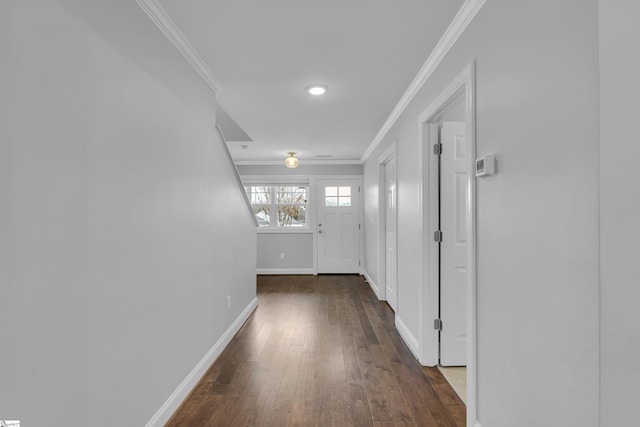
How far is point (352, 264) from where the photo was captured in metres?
6.66

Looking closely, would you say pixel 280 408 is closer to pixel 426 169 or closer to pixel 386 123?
pixel 426 169

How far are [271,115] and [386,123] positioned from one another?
1397 mm

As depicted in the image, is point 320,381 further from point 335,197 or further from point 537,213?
point 335,197

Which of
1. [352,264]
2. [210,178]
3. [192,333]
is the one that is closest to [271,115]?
[210,178]

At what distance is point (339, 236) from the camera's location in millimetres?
6664

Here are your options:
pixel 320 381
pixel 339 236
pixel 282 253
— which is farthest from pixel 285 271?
pixel 320 381

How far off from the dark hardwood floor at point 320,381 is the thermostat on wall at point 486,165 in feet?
4.76

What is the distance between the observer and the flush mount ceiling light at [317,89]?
112 inches

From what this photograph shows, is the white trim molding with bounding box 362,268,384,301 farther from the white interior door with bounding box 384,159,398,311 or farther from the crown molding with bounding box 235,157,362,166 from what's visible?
the crown molding with bounding box 235,157,362,166

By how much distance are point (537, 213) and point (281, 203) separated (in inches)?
230

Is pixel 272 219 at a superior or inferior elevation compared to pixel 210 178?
inferior

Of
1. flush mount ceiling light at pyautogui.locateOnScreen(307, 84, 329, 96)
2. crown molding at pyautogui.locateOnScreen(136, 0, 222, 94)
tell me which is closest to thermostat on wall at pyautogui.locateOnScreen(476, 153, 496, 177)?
flush mount ceiling light at pyautogui.locateOnScreen(307, 84, 329, 96)

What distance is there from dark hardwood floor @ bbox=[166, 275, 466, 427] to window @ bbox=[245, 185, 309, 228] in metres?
3.09

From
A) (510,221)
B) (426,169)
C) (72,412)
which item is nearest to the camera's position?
(72,412)
